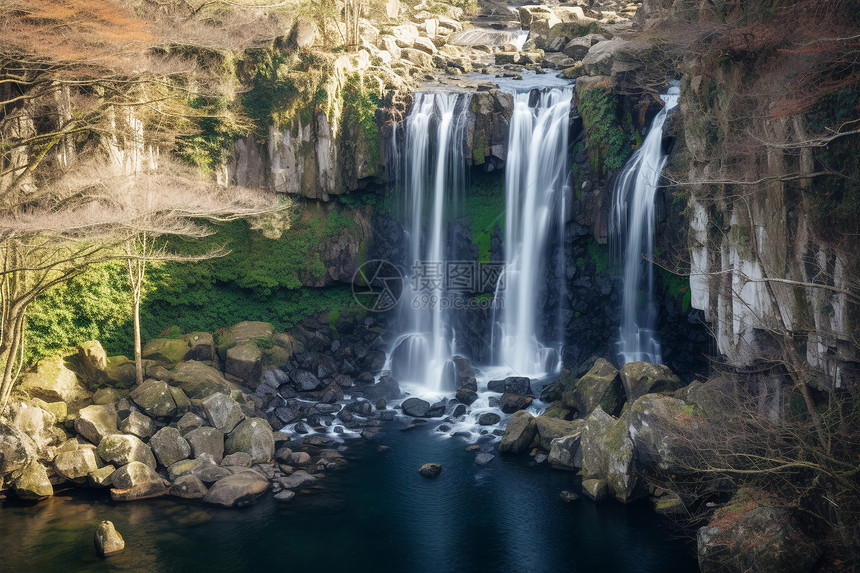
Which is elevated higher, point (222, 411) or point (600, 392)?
point (600, 392)

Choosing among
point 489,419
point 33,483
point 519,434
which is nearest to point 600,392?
point 519,434

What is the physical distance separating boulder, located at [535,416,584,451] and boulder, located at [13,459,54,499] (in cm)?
1201

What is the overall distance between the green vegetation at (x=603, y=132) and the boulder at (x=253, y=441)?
12857mm

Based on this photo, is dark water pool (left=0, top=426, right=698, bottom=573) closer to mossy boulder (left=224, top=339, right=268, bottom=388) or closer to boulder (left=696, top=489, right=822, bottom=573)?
boulder (left=696, top=489, right=822, bottom=573)

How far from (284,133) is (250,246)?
13.5ft

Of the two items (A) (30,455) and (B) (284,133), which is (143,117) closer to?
(B) (284,133)

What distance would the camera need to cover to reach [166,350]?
A: 21.4 m

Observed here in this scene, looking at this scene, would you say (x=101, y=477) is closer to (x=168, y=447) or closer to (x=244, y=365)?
(x=168, y=447)

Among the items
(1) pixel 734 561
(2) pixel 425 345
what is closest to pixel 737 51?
(1) pixel 734 561

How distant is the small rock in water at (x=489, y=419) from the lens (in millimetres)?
19487

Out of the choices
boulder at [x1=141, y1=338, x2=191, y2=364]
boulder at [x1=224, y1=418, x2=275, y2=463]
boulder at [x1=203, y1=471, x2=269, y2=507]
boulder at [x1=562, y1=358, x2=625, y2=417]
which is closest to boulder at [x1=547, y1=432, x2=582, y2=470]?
boulder at [x1=562, y1=358, x2=625, y2=417]

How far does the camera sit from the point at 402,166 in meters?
24.0

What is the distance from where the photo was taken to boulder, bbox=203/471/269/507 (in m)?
15.5

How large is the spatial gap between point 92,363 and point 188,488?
240 inches
